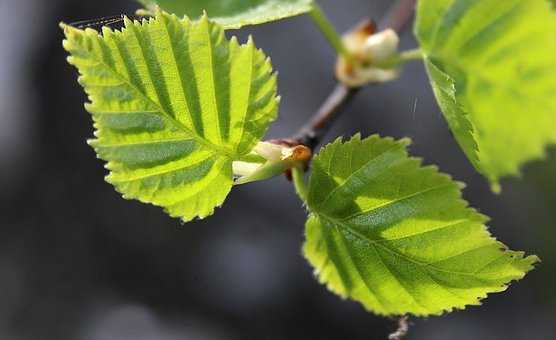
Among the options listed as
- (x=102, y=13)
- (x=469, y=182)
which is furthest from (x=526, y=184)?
(x=102, y=13)

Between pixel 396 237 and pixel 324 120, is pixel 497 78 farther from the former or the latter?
pixel 324 120

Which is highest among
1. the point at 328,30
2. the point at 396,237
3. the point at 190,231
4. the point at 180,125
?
the point at 190,231

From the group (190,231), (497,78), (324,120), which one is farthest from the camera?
(190,231)

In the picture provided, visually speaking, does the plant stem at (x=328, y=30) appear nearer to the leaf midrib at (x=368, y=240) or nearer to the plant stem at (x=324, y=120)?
the plant stem at (x=324, y=120)

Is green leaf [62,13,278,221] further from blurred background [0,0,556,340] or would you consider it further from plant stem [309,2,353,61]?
blurred background [0,0,556,340]

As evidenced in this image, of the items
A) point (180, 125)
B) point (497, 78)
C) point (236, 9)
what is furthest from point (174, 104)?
point (497, 78)

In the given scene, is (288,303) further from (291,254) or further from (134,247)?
(134,247)

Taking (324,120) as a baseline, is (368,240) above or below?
below
